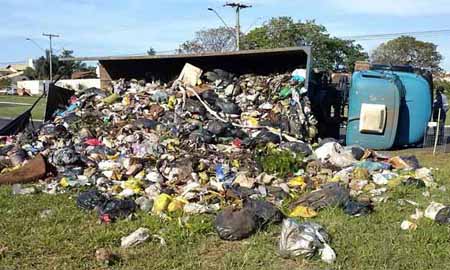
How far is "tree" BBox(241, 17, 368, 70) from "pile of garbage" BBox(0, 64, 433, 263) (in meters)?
38.6

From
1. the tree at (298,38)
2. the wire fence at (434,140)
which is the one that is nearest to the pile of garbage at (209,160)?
the wire fence at (434,140)

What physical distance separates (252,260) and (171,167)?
3277mm

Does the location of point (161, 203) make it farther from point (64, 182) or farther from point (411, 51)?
point (411, 51)

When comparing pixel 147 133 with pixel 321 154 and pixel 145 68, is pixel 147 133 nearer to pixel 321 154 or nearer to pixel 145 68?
pixel 321 154

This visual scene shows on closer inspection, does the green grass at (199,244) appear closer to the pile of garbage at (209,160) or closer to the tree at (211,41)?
the pile of garbage at (209,160)

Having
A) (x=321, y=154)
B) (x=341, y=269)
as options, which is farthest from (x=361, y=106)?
(x=341, y=269)

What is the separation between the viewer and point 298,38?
50.2 m

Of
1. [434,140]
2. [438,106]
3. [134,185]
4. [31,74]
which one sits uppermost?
[438,106]

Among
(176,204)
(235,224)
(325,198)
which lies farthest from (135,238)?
(325,198)

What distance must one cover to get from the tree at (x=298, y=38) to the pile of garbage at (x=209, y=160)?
38.6m

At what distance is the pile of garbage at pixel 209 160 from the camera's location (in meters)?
5.50

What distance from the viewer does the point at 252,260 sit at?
4203mm

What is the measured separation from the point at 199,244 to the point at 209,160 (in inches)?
128

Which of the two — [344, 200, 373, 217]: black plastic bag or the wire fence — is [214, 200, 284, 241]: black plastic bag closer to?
[344, 200, 373, 217]: black plastic bag
